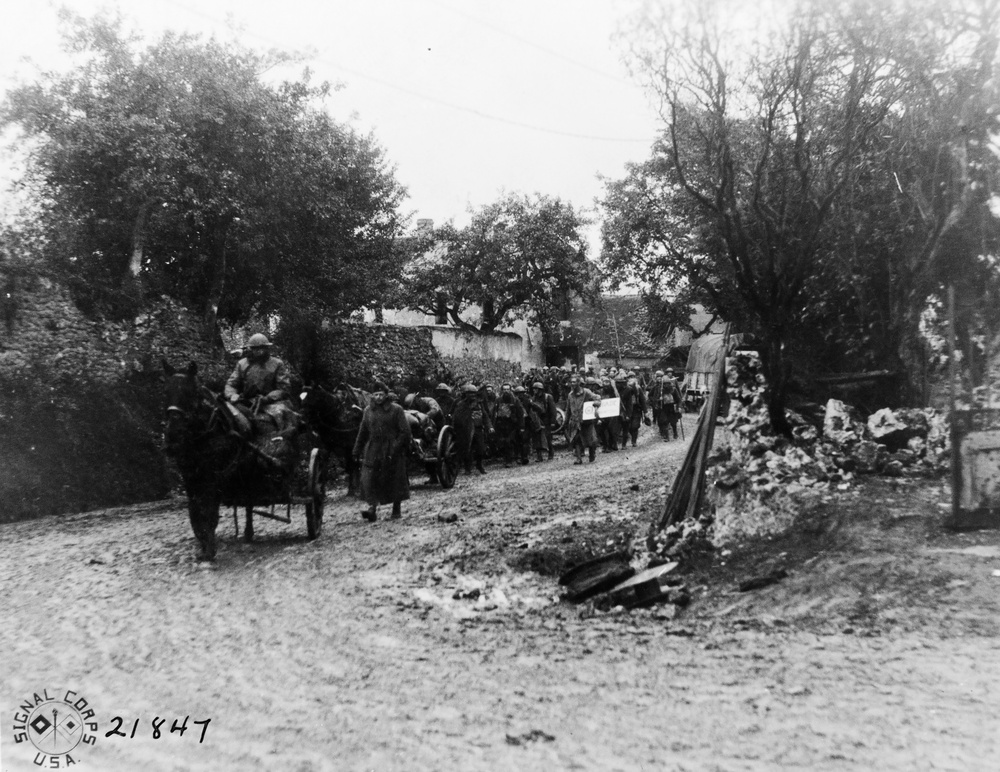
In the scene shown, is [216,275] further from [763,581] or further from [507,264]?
[507,264]

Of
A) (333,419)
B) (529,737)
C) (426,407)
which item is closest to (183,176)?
(333,419)

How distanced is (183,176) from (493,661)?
1111 cm

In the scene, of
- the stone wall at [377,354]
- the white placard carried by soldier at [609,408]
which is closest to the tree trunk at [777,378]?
the white placard carried by soldier at [609,408]

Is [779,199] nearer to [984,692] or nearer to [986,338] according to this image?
[986,338]

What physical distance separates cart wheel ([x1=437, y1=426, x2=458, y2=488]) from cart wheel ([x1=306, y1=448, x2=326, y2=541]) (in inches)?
160

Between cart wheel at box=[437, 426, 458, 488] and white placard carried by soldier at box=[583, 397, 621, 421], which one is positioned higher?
white placard carried by soldier at box=[583, 397, 621, 421]

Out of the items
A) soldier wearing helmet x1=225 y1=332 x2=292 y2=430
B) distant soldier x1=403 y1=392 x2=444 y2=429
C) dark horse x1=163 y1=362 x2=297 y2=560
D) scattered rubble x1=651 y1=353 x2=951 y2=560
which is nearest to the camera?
dark horse x1=163 y1=362 x2=297 y2=560

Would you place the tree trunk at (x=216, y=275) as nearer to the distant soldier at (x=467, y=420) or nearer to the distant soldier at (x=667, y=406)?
the distant soldier at (x=467, y=420)

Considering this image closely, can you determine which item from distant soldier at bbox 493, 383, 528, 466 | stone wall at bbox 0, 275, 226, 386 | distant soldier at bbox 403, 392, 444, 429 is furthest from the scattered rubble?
distant soldier at bbox 493, 383, 528, 466

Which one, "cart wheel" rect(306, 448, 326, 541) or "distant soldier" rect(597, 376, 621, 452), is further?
"distant soldier" rect(597, 376, 621, 452)

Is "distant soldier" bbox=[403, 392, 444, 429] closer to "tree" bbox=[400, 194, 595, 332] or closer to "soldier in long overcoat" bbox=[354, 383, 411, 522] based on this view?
"soldier in long overcoat" bbox=[354, 383, 411, 522]

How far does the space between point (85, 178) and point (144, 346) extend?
2771 mm

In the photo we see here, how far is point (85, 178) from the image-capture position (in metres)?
12.3

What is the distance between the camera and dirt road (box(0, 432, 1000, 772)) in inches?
147
